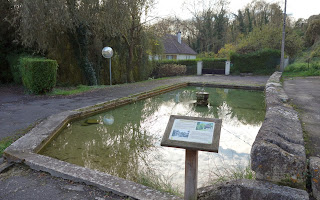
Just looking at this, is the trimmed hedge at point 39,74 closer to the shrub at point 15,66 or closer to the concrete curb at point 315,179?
the shrub at point 15,66

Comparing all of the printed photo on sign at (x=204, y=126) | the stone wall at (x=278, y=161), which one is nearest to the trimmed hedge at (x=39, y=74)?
the printed photo on sign at (x=204, y=126)

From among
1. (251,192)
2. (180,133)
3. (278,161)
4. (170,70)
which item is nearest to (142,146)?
(180,133)

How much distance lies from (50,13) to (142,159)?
8.88 m

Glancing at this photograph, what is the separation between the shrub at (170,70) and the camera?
20.5 metres

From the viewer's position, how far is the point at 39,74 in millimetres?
9461

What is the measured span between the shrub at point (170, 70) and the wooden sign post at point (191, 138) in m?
18.1

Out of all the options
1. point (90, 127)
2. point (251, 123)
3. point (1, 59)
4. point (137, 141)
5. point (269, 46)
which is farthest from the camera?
point (269, 46)

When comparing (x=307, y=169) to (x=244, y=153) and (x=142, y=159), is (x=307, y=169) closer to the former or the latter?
(x=244, y=153)

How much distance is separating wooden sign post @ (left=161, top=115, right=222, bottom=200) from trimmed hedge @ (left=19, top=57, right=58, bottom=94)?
28.1ft

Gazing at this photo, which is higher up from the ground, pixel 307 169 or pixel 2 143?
pixel 307 169

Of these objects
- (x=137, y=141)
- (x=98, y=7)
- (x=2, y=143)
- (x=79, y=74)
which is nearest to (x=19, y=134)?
(x=2, y=143)

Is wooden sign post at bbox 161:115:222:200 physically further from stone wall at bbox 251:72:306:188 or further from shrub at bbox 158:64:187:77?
shrub at bbox 158:64:187:77

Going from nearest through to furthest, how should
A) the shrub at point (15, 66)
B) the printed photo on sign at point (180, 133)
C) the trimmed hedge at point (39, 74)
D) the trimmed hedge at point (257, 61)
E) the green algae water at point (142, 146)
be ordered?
the printed photo on sign at point (180, 133)
the green algae water at point (142, 146)
the trimmed hedge at point (39, 74)
the shrub at point (15, 66)
the trimmed hedge at point (257, 61)

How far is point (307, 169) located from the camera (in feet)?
7.50
